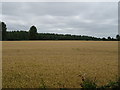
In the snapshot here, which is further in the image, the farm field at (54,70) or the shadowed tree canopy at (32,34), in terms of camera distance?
the shadowed tree canopy at (32,34)

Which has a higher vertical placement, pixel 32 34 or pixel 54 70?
pixel 32 34

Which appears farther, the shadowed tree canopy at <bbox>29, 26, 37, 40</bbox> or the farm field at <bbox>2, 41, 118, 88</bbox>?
the shadowed tree canopy at <bbox>29, 26, 37, 40</bbox>

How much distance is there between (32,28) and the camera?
10944cm

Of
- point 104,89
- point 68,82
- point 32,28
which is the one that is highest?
point 32,28

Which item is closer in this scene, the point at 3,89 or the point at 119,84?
the point at 119,84

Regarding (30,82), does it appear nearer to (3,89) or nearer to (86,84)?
(3,89)

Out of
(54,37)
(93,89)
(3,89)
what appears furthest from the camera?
(54,37)

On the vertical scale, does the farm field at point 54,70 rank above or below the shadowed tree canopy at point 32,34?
below

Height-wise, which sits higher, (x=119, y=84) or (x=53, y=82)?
(x=119, y=84)

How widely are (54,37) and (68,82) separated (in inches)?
4537

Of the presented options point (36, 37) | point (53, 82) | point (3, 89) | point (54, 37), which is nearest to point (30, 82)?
point (53, 82)

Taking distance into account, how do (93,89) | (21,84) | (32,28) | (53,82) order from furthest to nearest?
(32,28)
(53,82)
(21,84)
(93,89)

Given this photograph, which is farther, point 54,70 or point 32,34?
point 32,34

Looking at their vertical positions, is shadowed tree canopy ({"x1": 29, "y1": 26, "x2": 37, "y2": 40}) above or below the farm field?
above
